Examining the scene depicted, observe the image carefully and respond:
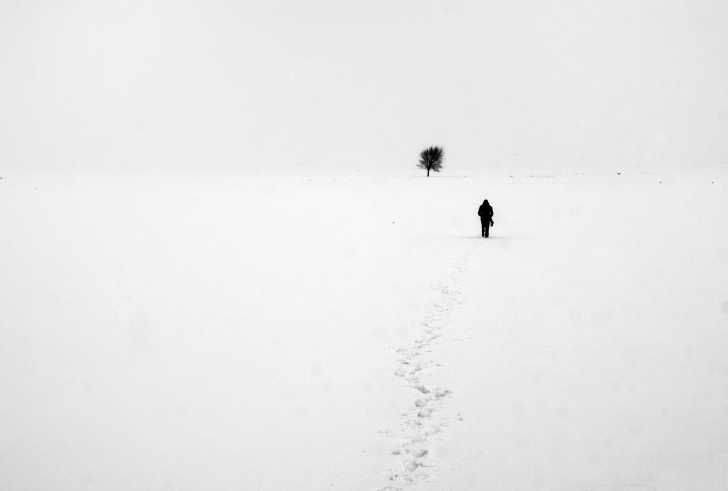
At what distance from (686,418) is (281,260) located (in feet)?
42.6

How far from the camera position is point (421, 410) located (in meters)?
6.60

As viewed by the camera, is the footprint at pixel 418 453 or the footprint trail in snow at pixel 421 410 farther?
the footprint at pixel 418 453

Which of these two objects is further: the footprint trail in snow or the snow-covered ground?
the snow-covered ground

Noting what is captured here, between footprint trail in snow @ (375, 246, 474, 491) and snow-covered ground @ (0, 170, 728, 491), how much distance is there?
1.4 inches

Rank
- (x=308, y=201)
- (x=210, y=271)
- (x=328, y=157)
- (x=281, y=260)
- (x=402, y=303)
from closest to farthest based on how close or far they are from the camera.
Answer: (x=402, y=303) → (x=210, y=271) → (x=281, y=260) → (x=308, y=201) → (x=328, y=157)

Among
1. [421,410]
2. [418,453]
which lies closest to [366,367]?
[421,410]

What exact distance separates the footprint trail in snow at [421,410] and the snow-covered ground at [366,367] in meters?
0.04

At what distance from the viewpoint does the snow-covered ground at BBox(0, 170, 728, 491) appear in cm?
554

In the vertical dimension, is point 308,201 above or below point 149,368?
above

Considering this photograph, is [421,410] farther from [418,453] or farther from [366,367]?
[366,367]

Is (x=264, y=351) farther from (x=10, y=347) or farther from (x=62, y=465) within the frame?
(x=10, y=347)

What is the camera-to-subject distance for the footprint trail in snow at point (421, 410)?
5.32m

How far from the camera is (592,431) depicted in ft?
20.0

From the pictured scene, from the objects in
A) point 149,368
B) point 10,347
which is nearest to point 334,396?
point 149,368
